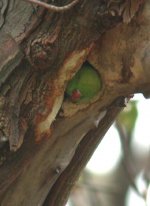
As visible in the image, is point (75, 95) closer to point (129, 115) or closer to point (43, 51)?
point (43, 51)

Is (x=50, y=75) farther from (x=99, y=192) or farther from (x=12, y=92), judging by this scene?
(x=99, y=192)

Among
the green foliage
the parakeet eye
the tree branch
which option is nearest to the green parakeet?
the parakeet eye

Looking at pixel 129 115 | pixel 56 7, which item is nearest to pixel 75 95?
pixel 56 7

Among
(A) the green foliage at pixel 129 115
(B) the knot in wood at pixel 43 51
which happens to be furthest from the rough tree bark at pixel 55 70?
(A) the green foliage at pixel 129 115

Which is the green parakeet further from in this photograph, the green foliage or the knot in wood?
the green foliage

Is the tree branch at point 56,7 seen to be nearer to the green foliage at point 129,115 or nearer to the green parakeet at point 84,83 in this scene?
the green parakeet at point 84,83

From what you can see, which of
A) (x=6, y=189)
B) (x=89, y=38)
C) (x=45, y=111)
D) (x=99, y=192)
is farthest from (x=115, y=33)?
(x=99, y=192)

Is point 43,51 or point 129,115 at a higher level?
point 129,115
